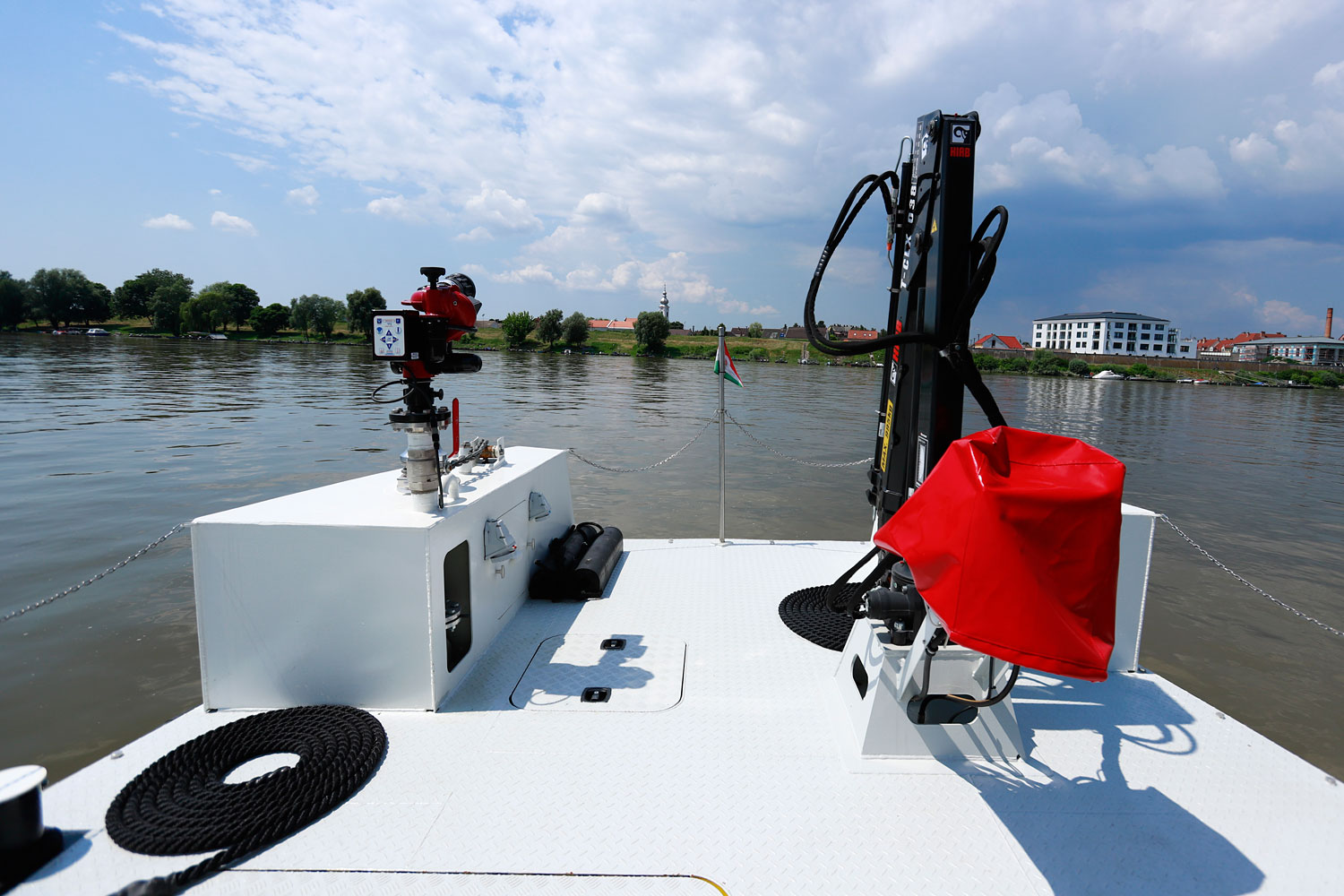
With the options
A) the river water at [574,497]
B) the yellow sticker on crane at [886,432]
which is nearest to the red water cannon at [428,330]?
the yellow sticker on crane at [886,432]

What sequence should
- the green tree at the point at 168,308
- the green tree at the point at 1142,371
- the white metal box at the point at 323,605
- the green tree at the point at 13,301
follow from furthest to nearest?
the green tree at the point at 168,308 < the green tree at the point at 13,301 < the green tree at the point at 1142,371 < the white metal box at the point at 323,605

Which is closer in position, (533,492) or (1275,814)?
(1275,814)

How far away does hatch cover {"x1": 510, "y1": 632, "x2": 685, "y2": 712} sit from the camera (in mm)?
2781

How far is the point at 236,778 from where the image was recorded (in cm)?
224

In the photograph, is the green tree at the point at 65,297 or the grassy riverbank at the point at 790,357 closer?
the grassy riverbank at the point at 790,357

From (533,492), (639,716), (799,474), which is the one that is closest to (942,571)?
(639,716)

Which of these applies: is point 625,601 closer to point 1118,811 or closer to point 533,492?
point 533,492

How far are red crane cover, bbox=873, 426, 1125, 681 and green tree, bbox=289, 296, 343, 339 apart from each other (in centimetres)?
8699

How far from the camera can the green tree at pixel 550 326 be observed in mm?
74688

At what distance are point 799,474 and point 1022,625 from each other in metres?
11.1

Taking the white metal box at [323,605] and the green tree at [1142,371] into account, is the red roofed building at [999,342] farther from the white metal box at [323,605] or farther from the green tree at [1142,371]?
the white metal box at [323,605]

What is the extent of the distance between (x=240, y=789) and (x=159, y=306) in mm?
95909

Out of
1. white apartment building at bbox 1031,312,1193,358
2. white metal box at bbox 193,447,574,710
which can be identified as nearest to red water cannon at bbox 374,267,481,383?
white metal box at bbox 193,447,574,710

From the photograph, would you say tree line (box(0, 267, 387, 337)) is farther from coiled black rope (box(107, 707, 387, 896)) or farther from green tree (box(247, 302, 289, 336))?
coiled black rope (box(107, 707, 387, 896))
